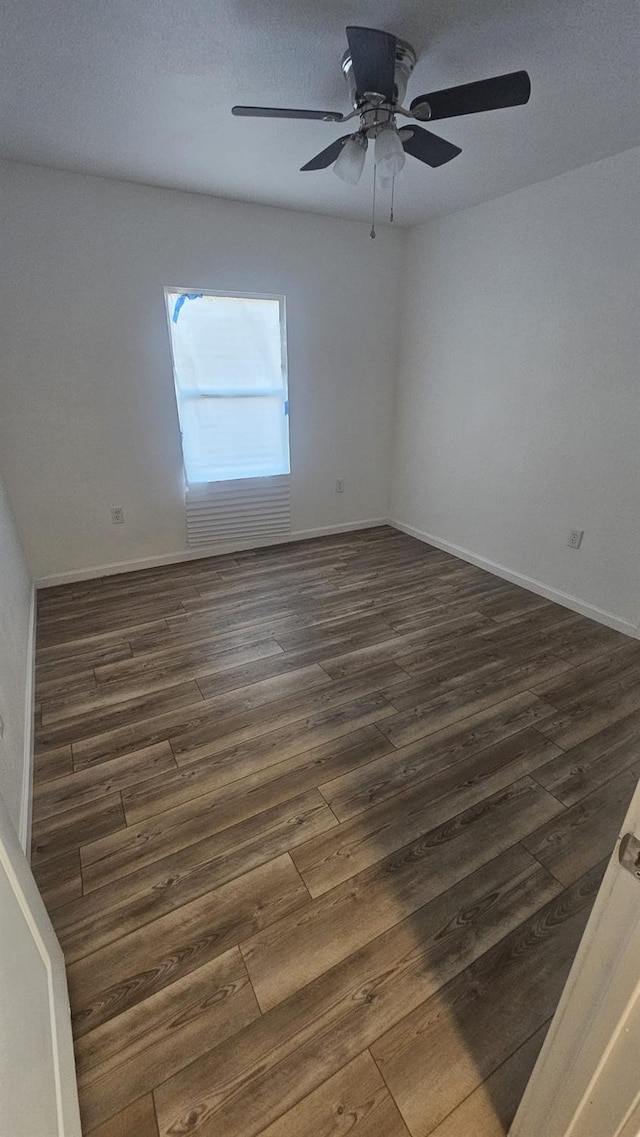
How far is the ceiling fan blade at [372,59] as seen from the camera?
129cm

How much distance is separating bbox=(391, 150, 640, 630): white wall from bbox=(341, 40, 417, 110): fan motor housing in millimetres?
1349

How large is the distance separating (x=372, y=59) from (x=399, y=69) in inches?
13.4

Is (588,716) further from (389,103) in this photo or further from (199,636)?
(389,103)

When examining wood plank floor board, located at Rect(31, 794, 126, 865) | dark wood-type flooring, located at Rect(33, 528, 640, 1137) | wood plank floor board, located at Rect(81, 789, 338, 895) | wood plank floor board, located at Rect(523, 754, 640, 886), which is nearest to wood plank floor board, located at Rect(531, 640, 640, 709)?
dark wood-type flooring, located at Rect(33, 528, 640, 1137)

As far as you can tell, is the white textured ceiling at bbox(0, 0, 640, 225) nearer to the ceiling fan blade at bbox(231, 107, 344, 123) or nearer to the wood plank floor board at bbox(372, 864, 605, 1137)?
the ceiling fan blade at bbox(231, 107, 344, 123)

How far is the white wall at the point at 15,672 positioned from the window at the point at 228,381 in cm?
129

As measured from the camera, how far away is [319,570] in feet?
11.4

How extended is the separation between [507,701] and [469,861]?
848 millimetres

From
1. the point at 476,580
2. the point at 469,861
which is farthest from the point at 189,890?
the point at 476,580

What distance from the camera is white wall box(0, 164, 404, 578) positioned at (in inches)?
105

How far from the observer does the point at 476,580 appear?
3.36 meters

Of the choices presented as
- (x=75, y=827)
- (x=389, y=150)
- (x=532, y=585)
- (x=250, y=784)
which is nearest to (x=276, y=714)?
(x=250, y=784)

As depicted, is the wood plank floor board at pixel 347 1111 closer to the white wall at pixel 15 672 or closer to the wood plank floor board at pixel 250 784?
the wood plank floor board at pixel 250 784

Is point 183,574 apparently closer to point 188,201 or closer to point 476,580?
point 476,580
